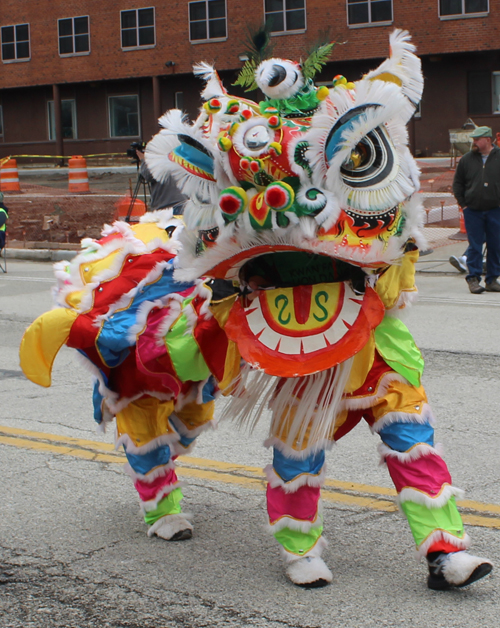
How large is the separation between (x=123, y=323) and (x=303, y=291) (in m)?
0.83

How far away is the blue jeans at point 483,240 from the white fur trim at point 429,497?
8.00 m

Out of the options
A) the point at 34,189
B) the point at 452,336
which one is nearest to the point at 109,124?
the point at 34,189

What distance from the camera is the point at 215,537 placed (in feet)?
12.2

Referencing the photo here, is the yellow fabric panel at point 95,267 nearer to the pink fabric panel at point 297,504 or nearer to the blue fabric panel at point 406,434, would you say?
the pink fabric panel at point 297,504

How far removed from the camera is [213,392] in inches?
147

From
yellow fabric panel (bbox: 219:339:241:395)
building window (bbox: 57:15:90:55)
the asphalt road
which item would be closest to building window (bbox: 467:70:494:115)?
building window (bbox: 57:15:90:55)

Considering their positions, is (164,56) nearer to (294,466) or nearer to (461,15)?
(461,15)

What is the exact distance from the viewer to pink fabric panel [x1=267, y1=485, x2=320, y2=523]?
3.16m

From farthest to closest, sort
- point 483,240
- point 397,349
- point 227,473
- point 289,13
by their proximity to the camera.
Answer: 1. point 289,13
2. point 483,240
3. point 227,473
4. point 397,349

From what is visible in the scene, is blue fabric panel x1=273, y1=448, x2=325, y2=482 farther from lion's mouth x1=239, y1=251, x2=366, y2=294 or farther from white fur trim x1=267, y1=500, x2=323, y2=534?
lion's mouth x1=239, y1=251, x2=366, y2=294

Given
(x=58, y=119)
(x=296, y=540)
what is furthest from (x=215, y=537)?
(x=58, y=119)

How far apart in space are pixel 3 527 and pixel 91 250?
4.31ft

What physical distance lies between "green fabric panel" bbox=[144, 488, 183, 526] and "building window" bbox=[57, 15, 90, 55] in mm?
36325

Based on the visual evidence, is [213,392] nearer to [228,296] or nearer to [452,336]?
[228,296]
